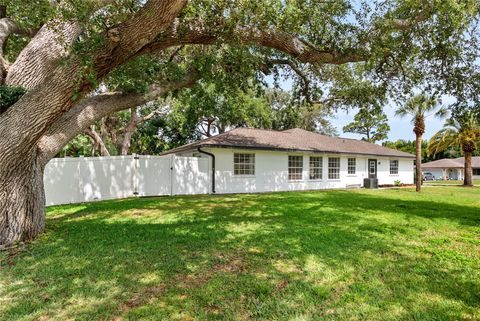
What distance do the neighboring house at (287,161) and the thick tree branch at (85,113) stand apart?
7.14 metres

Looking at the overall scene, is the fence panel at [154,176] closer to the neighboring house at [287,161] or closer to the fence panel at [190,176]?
the fence panel at [190,176]

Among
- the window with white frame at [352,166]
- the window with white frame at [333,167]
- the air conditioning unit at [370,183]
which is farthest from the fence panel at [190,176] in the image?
the air conditioning unit at [370,183]

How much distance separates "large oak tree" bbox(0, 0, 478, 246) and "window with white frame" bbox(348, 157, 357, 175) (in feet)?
43.0

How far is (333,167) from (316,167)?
5.43 feet

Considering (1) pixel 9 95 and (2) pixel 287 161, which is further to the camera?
(2) pixel 287 161

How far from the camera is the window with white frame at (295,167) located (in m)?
19.2

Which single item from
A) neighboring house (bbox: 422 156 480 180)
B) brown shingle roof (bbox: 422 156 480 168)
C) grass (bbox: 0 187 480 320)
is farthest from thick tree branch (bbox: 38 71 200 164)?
neighboring house (bbox: 422 156 480 180)

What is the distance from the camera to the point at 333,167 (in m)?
21.3

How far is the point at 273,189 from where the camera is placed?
18.3 meters

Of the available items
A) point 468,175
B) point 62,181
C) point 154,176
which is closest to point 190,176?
point 154,176

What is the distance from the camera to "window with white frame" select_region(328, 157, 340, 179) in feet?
69.3

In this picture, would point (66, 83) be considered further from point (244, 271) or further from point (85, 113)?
point (244, 271)

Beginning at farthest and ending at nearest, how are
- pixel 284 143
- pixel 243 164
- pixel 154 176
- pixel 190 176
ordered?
pixel 284 143, pixel 243 164, pixel 190 176, pixel 154 176

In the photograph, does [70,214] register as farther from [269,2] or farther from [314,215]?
[269,2]
